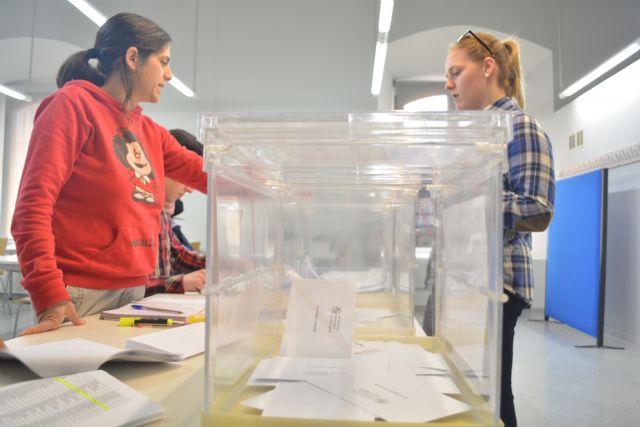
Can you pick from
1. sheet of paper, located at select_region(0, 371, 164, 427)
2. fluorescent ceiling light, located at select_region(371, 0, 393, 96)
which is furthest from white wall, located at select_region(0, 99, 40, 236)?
sheet of paper, located at select_region(0, 371, 164, 427)

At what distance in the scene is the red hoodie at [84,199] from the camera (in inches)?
39.4

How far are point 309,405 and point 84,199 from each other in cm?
92

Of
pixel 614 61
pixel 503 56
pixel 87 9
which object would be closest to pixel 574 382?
pixel 503 56

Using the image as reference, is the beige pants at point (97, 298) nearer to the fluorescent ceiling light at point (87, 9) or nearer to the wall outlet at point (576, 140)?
the fluorescent ceiling light at point (87, 9)

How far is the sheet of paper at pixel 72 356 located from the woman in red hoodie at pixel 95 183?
26 cm

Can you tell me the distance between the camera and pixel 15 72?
20.2 feet

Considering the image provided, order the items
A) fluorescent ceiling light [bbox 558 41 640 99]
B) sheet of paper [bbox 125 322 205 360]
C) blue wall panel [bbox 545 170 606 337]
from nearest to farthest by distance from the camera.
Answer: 1. sheet of paper [bbox 125 322 205 360]
2. fluorescent ceiling light [bbox 558 41 640 99]
3. blue wall panel [bbox 545 170 606 337]

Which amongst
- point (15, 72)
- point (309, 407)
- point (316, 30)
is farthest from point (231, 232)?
point (15, 72)

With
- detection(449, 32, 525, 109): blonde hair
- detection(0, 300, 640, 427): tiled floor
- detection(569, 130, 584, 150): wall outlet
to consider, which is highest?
detection(569, 130, 584, 150): wall outlet

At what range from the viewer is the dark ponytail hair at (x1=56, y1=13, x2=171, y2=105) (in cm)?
124

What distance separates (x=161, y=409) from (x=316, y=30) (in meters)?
5.63

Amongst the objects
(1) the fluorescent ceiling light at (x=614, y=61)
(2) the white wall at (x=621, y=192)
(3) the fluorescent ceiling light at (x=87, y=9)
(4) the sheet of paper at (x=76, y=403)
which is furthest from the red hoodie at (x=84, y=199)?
(2) the white wall at (x=621, y=192)

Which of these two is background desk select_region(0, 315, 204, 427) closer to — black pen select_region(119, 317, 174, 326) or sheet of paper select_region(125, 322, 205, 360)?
sheet of paper select_region(125, 322, 205, 360)

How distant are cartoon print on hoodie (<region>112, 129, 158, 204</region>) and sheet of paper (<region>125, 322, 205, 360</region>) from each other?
1.46 feet
